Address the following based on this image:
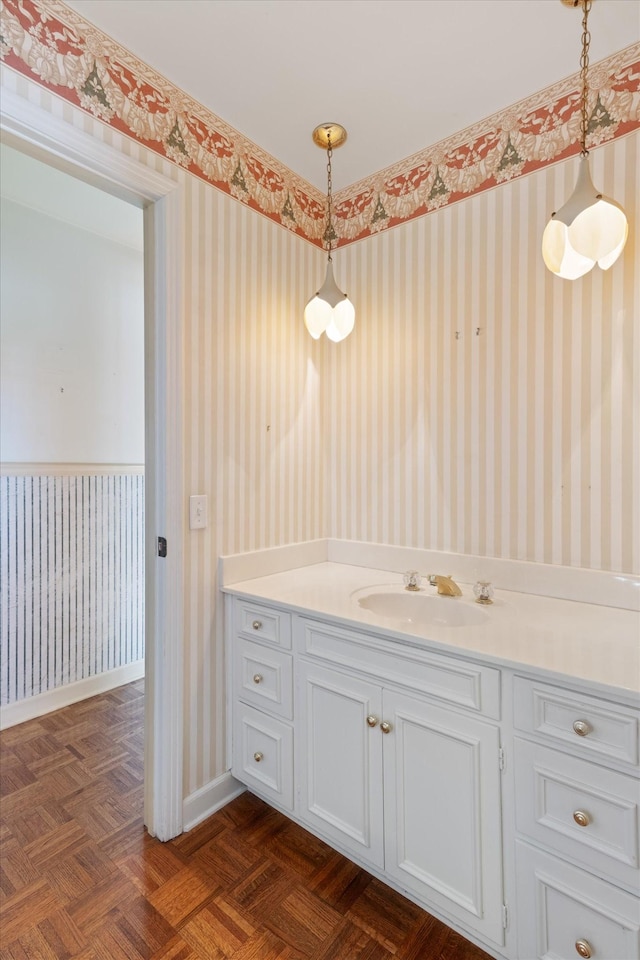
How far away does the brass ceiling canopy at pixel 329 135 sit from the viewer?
1691 millimetres

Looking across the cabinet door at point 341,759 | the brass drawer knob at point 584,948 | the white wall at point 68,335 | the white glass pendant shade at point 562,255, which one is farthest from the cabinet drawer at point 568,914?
the white wall at point 68,335

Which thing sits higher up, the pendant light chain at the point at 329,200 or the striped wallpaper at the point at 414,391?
the pendant light chain at the point at 329,200

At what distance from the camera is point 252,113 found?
1642 mm

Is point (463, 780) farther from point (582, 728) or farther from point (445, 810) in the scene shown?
point (582, 728)

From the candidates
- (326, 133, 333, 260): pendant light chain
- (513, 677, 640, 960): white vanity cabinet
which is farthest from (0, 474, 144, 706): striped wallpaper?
(513, 677, 640, 960): white vanity cabinet

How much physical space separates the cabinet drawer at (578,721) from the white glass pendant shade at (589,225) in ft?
3.75

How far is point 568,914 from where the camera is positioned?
3.22 feet

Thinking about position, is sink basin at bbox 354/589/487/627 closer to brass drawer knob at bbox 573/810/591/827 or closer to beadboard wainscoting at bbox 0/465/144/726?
brass drawer knob at bbox 573/810/591/827

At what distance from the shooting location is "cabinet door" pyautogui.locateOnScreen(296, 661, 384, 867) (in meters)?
1.31

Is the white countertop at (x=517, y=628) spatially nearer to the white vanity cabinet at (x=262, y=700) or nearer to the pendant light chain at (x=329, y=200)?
the white vanity cabinet at (x=262, y=700)

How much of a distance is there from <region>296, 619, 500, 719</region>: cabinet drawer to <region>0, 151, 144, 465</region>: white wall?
186 centimetres

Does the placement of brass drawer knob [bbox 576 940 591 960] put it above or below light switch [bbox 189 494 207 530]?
below

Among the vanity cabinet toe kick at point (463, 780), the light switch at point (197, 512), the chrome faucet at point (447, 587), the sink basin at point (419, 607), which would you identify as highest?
the light switch at point (197, 512)

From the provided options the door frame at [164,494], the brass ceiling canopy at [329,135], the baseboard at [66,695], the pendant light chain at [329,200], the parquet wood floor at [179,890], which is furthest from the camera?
the baseboard at [66,695]
